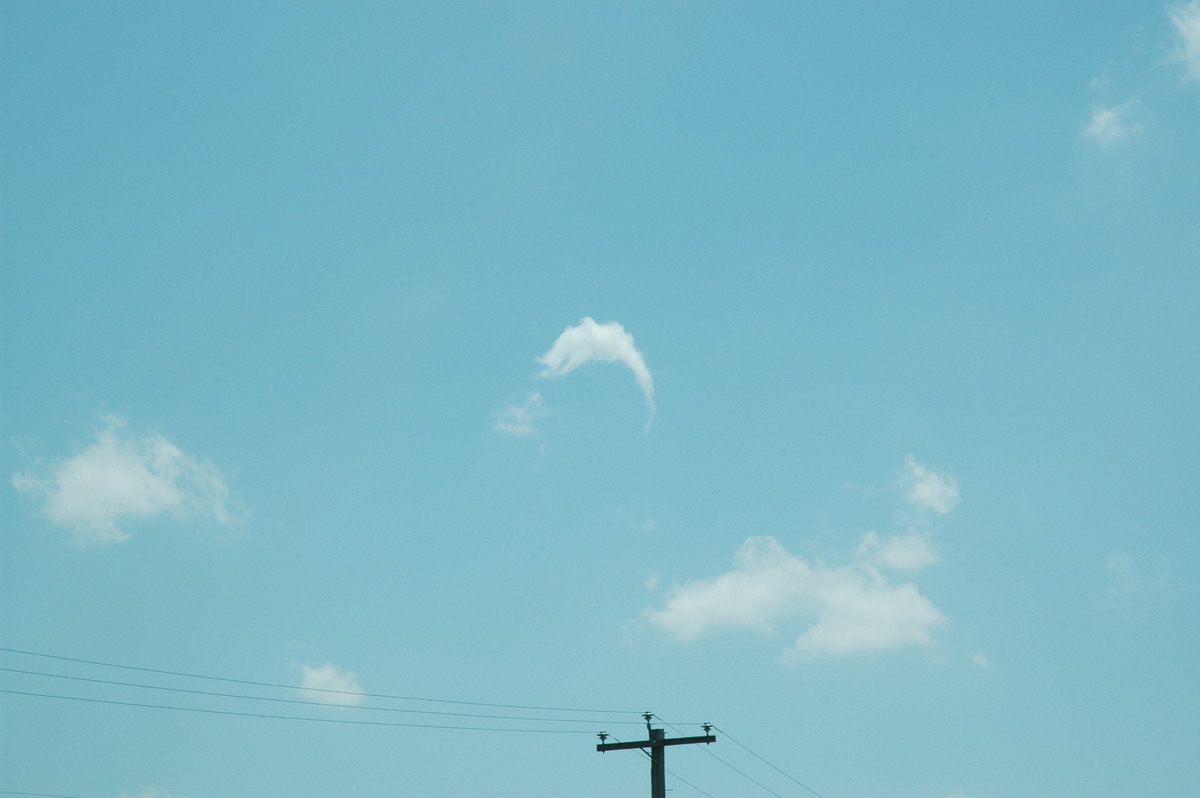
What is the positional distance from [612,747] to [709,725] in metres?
3.42

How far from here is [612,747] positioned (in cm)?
4831

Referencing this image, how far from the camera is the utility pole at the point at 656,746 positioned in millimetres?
46156

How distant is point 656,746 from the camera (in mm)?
47312

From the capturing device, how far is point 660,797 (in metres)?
45.7

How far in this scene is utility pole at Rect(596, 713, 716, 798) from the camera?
46.2 metres

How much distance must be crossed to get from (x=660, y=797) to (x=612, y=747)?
3.19 metres

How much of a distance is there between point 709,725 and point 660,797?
11.7 ft

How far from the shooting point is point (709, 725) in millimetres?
48219
